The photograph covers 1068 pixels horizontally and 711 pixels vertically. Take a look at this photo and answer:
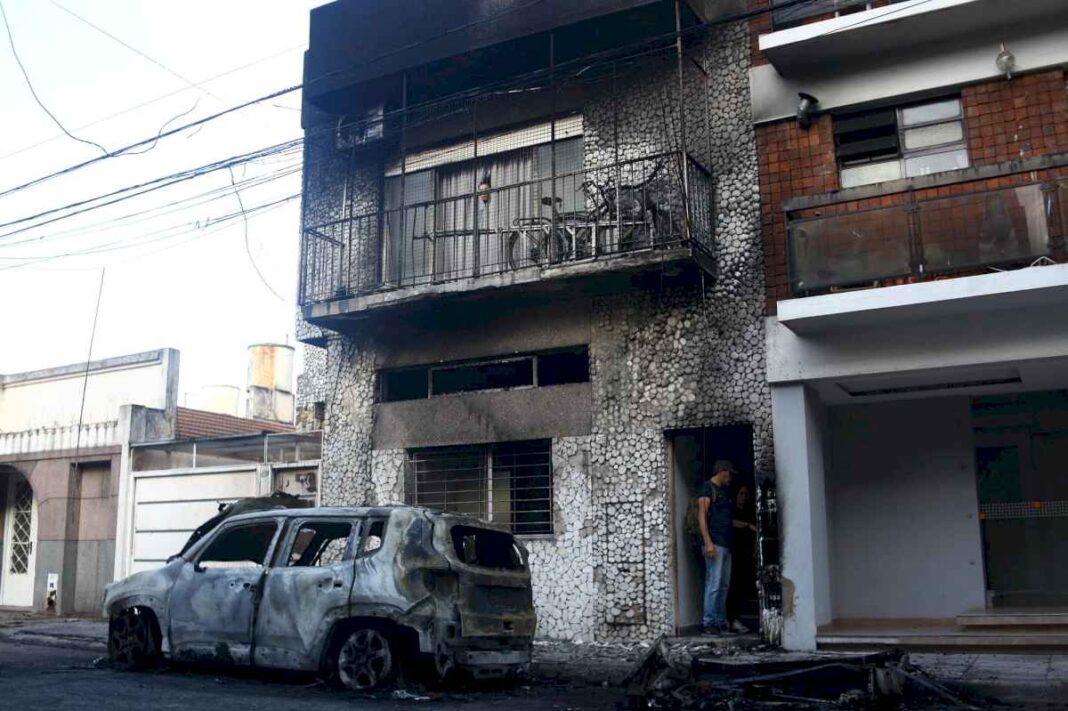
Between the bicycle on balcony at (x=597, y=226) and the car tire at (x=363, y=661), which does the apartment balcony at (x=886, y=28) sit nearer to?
the bicycle on balcony at (x=597, y=226)

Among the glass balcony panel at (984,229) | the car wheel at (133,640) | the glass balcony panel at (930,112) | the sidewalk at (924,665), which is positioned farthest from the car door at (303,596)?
the glass balcony panel at (930,112)

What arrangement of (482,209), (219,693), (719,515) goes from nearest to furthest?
(219,693)
(719,515)
(482,209)

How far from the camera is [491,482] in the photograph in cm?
1341

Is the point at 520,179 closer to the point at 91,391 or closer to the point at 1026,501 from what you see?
the point at 1026,501

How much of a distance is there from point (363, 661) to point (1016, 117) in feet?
28.3

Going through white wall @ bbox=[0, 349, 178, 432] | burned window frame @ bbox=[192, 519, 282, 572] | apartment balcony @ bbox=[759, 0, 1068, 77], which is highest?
apartment balcony @ bbox=[759, 0, 1068, 77]

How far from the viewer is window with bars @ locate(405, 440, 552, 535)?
1299cm

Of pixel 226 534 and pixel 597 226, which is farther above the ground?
pixel 597 226

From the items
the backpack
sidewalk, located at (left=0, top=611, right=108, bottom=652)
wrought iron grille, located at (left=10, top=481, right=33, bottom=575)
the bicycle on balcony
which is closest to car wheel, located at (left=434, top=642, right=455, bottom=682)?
the backpack

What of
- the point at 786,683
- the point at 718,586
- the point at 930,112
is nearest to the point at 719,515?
the point at 718,586

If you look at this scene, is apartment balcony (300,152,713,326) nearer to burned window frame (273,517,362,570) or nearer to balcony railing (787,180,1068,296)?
balcony railing (787,180,1068,296)

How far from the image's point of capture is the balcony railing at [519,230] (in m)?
12.0

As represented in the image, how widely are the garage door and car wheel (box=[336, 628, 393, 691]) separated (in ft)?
24.8

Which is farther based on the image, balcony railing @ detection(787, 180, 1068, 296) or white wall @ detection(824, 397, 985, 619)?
white wall @ detection(824, 397, 985, 619)
